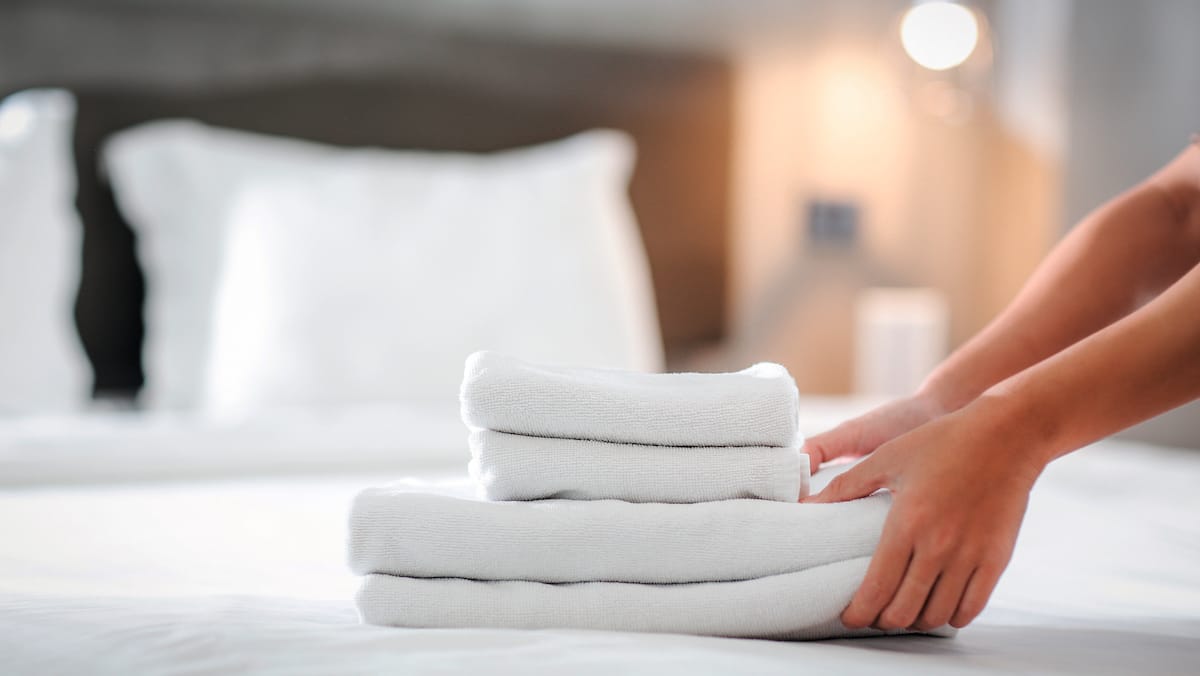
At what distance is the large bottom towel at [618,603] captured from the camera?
26.4 inches

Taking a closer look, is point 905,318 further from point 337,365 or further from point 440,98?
point 337,365

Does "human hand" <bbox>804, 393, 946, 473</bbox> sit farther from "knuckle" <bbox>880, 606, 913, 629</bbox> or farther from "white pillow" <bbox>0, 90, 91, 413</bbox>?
"white pillow" <bbox>0, 90, 91, 413</bbox>

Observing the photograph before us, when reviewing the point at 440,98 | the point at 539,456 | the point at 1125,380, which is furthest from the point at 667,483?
the point at 440,98

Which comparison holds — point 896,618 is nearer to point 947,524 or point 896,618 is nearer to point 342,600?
point 947,524

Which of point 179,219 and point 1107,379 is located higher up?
point 179,219

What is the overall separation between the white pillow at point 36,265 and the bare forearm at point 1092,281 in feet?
4.98

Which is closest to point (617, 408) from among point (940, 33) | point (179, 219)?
point (179, 219)

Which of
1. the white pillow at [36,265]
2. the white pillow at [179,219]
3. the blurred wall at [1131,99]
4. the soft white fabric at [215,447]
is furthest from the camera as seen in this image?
the blurred wall at [1131,99]

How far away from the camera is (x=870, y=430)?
94 centimetres

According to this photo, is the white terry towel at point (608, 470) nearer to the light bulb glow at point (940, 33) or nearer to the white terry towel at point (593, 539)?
the white terry towel at point (593, 539)

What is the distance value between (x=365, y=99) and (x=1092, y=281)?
1788mm

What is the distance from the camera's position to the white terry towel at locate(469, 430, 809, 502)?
2.28ft

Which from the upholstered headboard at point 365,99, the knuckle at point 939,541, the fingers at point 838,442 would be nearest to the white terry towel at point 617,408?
the knuckle at point 939,541

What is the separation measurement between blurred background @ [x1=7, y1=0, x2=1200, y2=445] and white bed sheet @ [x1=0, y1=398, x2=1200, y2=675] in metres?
1.12
